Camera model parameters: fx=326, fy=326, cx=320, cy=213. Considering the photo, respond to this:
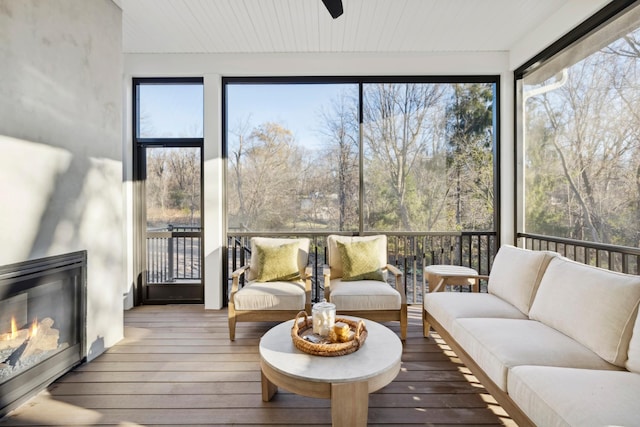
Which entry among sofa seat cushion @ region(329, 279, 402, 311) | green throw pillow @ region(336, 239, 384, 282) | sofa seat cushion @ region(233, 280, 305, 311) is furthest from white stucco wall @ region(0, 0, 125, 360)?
green throw pillow @ region(336, 239, 384, 282)

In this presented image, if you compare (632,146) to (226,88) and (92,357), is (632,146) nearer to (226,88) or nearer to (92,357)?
(226,88)

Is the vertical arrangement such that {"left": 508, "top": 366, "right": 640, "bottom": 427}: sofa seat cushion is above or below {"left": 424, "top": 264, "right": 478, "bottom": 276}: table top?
below

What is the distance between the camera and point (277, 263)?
3361 mm

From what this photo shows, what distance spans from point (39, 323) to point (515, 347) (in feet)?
9.97

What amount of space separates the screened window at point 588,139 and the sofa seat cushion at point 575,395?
5.19 feet

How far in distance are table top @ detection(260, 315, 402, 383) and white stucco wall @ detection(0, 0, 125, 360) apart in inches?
64.7

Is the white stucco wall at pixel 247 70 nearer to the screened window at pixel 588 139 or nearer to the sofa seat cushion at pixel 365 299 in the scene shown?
the screened window at pixel 588 139

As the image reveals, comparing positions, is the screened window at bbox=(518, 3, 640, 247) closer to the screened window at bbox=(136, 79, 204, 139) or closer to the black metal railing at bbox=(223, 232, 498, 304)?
the black metal railing at bbox=(223, 232, 498, 304)

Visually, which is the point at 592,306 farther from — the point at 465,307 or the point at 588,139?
the point at 588,139

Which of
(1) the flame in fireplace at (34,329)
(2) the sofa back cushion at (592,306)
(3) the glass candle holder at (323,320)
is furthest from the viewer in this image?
(1) the flame in fireplace at (34,329)

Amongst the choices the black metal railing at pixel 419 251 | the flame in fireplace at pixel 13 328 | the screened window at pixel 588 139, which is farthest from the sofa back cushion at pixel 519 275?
the flame in fireplace at pixel 13 328

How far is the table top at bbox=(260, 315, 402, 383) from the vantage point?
1.66 m

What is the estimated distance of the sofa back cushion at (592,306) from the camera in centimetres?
170

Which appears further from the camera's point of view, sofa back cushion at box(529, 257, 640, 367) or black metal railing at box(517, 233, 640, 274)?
black metal railing at box(517, 233, 640, 274)
